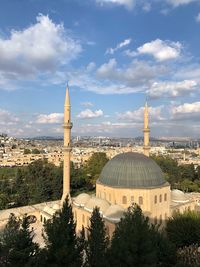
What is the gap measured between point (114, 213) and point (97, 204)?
6.60 ft

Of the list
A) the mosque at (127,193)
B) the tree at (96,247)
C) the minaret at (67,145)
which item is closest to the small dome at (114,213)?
the mosque at (127,193)

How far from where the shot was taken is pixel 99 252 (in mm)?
14992

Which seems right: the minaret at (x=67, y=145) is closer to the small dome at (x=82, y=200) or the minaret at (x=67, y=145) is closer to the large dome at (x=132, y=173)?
the small dome at (x=82, y=200)

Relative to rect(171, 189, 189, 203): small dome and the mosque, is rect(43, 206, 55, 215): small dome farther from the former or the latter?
rect(171, 189, 189, 203): small dome

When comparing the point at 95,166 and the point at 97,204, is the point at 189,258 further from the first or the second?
the point at 95,166

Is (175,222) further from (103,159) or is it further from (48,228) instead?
(103,159)

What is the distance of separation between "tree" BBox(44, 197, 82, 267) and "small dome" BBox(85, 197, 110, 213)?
9267 mm

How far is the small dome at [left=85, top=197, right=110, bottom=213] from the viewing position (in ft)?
80.3

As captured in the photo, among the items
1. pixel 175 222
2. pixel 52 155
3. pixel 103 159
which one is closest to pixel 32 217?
pixel 175 222

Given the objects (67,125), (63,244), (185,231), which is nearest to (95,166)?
(67,125)

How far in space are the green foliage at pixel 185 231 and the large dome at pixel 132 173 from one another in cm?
363

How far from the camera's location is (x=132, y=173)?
2569 cm

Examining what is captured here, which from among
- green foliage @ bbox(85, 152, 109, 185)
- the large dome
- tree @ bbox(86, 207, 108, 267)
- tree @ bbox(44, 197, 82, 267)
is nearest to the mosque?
the large dome

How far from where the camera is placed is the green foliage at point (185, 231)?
905 inches
